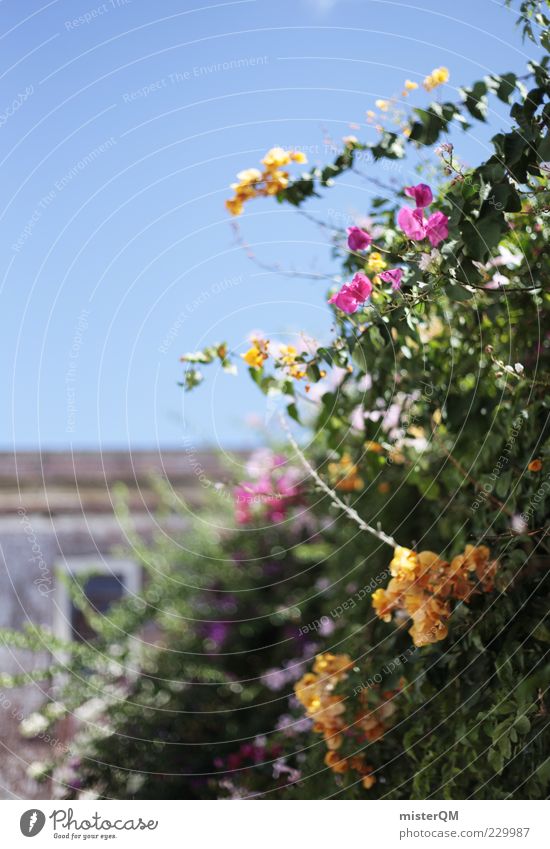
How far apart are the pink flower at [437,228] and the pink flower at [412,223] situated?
12mm

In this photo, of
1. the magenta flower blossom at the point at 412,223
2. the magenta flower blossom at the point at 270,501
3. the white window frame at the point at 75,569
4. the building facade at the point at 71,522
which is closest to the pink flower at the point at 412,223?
the magenta flower blossom at the point at 412,223

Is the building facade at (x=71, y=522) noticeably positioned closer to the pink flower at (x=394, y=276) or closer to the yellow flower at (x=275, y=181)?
the yellow flower at (x=275, y=181)

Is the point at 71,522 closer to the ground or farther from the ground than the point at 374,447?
farther from the ground

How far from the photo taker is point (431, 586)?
102 cm

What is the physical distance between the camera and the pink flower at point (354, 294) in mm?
946

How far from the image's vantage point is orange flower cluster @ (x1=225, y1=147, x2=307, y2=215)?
116cm

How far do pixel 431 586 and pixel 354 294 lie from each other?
38 centimetres

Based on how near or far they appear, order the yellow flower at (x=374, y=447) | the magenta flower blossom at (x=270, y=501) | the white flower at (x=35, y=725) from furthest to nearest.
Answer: the magenta flower blossom at (x=270, y=501) → the white flower at (x=35, y=725) → the yellow flower at (x=374, y=447)

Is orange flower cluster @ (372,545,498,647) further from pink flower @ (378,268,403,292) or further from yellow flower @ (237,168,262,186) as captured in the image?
yellow flower @ (237,168,262,186)

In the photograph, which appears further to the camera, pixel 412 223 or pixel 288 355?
pixel 288 355

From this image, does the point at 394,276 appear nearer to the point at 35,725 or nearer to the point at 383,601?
the point at 383,601

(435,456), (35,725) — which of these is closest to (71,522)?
(35,725)
